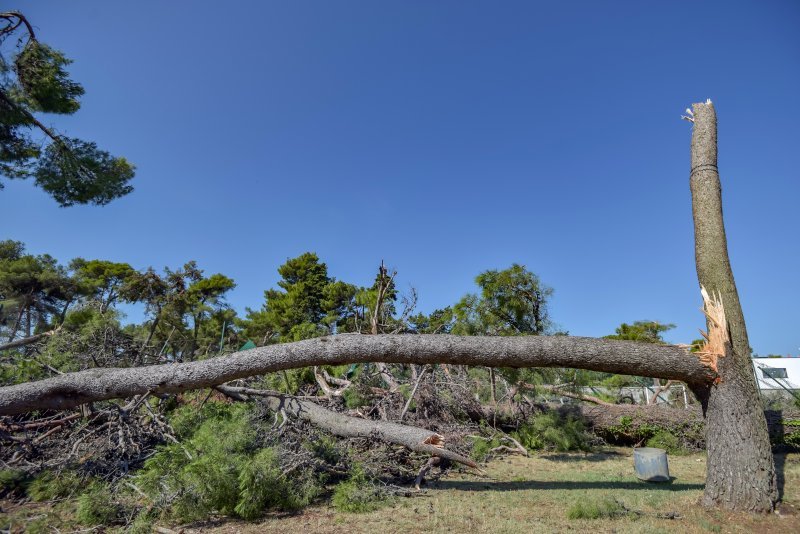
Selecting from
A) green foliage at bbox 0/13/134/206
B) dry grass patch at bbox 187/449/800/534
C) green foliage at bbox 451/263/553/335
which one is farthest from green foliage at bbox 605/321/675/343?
green foliage at bbox 0/13/134/206

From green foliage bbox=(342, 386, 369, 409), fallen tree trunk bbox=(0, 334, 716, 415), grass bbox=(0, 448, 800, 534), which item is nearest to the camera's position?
grass bbox=(0, 448, 800, 534)

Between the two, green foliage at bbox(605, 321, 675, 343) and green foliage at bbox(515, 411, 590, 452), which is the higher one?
green foliage at bbox(605, 321, 675, 343)

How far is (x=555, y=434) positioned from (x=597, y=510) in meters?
4.86

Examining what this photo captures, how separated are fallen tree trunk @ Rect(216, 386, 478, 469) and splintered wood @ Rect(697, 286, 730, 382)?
3.06 meters

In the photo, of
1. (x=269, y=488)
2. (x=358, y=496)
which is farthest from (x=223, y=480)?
(x=358, y=496)

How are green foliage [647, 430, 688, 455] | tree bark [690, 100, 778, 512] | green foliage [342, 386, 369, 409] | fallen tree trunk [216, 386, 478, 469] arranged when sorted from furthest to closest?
green foliage [647, 430, 688, 455], green foliage [342, 386, 369, 409], fallen tree trunk [216, 386, 478, 469], tree bark [690, 100, 778, 512]

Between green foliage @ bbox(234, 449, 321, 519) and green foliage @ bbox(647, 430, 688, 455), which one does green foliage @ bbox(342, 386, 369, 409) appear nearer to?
green foliage @ bbox(234, 449, 321, 519)

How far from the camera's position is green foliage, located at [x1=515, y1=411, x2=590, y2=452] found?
8.47m

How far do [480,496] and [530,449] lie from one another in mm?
4284

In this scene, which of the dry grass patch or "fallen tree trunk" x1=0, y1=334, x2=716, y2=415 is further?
"fallen tree trunk" x1=0, y1=334, x2=716, y2=415

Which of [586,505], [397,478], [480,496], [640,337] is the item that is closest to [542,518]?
[586,505]

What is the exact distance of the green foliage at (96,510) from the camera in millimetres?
3760

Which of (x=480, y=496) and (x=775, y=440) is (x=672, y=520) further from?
(x=775, y=440)

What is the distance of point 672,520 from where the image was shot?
12.6ft
